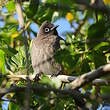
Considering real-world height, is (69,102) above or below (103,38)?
below

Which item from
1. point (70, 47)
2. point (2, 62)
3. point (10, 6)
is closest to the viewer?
point (70, 47)

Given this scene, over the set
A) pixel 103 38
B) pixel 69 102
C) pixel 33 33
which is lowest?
pixel 69 102

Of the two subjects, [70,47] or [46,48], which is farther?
Answer: [46,48]

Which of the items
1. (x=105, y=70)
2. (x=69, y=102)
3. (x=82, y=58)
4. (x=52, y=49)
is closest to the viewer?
(x=105, y=70)

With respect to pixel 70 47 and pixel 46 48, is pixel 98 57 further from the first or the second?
pixel 46 48

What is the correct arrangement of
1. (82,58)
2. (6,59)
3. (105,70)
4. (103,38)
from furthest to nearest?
(6,59) → (82,58) → (103,38) → (105,70)

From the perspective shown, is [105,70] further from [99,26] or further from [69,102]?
[69,102]

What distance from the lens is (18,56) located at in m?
3.86

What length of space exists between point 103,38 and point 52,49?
3.63 metres

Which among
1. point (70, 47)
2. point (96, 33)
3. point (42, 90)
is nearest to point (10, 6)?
point (70, 47)

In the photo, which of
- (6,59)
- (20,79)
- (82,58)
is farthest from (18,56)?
(82,58)

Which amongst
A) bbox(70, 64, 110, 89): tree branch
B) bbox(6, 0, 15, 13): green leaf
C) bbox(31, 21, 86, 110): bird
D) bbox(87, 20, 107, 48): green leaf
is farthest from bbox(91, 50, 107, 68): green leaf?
bbox(31, 21, 86, 110): bird

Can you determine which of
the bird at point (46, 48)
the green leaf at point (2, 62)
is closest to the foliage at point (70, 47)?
the green leaf at point (2, 62)

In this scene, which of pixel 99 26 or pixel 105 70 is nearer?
pixel 105 70
